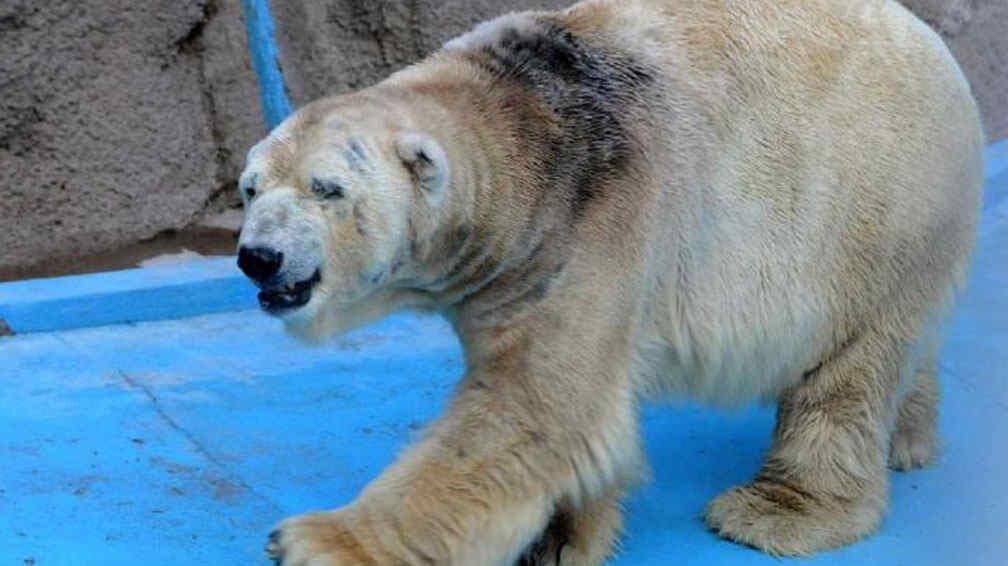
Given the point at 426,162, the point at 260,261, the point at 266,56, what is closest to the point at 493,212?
the point at 426,162

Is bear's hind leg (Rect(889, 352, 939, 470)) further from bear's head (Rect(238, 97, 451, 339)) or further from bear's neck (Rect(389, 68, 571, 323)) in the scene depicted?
bear's head (Rect(238, 97, 451, 339))

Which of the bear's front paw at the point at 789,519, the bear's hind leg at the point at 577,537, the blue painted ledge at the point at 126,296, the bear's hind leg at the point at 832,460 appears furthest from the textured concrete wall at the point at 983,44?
the bear's hind leg at the point at 577,537

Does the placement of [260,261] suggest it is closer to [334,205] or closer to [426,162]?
[334,205]

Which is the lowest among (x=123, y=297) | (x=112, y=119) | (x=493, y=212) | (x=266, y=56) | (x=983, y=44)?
(x=123, y=297)

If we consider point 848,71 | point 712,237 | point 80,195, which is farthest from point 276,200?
point 80,195

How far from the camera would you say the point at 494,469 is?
2441 mm

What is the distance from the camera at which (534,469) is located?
2467 millimetres

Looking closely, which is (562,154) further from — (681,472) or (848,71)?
(681,472)

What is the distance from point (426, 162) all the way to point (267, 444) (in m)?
1.08

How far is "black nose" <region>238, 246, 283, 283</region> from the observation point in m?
2.21

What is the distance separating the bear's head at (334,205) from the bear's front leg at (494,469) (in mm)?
245

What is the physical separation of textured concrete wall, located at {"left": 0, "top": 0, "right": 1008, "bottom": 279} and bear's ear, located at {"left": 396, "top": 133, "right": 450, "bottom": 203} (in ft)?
6.89

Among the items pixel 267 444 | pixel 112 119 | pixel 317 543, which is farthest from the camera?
pixel 112 119

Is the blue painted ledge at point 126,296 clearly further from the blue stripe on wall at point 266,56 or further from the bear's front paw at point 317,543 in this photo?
the bear's front paw at point 317,543
